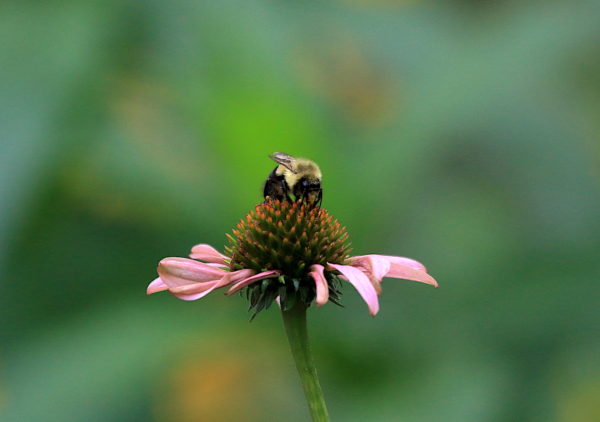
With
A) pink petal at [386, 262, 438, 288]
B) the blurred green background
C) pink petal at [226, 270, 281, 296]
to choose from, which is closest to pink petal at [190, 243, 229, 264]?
pink petal at [226, 270, 281, 296]

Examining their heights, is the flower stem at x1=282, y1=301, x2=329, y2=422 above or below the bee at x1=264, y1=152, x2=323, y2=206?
below

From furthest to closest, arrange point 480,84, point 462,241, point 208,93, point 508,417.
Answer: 1. point 480,84
2. point 462,241
3. point 208,93
4. point 508,417

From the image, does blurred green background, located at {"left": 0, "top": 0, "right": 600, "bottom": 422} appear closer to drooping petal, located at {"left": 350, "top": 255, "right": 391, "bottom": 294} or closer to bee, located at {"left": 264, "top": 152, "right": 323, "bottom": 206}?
bee, located at {"left": 264, "top": 152, "right": 323, "bottom": 206}

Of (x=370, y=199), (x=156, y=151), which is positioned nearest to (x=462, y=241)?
(x=370, y=199)

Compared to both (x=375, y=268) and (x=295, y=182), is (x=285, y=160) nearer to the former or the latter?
(x=295, y=182)

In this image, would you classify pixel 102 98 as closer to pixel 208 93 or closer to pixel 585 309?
pixel 208 93

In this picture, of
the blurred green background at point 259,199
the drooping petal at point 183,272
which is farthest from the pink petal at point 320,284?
the blurred green background at point 259,199

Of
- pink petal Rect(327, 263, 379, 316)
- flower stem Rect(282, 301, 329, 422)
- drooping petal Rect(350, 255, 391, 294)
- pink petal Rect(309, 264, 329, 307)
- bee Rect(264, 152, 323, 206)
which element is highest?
bee Rect(264, 152, 323, 206)
